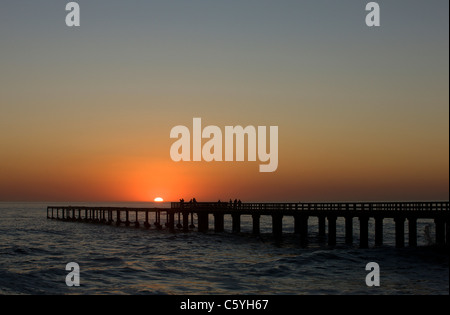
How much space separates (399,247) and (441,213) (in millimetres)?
4173

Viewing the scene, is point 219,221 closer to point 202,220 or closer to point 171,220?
point 202,220

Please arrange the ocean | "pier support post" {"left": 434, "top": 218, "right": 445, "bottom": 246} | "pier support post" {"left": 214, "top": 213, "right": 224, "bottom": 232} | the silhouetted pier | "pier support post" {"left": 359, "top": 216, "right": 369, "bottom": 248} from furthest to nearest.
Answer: "pier support post" {"left": 214, "top": 213, "right": 224, "bottom": 232}, "pier support post" {"left": 359, "top": 216, "right": 369, "bottom": 248}, the silhouetted pier, "pier support post" {"left": 434, "top": 218, "right": 445, "bottom": 246}, the ocean

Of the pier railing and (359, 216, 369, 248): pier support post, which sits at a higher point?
the pier railing

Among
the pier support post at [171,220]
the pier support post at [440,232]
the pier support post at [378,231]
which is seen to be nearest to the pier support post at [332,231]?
the pier support post at [378,231]

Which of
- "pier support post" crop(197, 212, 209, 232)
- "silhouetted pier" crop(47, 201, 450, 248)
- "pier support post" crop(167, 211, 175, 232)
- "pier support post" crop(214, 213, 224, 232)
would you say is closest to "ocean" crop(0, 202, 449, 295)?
"silhouetted pier" crop(47, 201, 450, 248)

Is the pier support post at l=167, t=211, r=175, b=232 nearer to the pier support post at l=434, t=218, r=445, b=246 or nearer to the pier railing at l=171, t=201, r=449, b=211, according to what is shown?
the pier railing at l=171, t=201, r=449, b=211

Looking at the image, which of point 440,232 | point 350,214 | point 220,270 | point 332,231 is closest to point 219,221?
point 332,231

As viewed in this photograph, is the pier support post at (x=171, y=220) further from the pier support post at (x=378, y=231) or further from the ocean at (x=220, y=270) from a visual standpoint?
the pier support post at (x=378, y=231)

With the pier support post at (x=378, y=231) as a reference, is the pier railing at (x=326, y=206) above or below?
above

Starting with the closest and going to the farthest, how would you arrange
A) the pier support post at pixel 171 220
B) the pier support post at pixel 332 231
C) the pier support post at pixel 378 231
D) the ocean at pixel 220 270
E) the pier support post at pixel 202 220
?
1. the ocean at pixel 220 270
2. the pier support post at pixel 378 231
3. the pier support post at pixel 332 231
4. the pier support post at pixel 202 220
5. the pier support post at pixel 171 220
